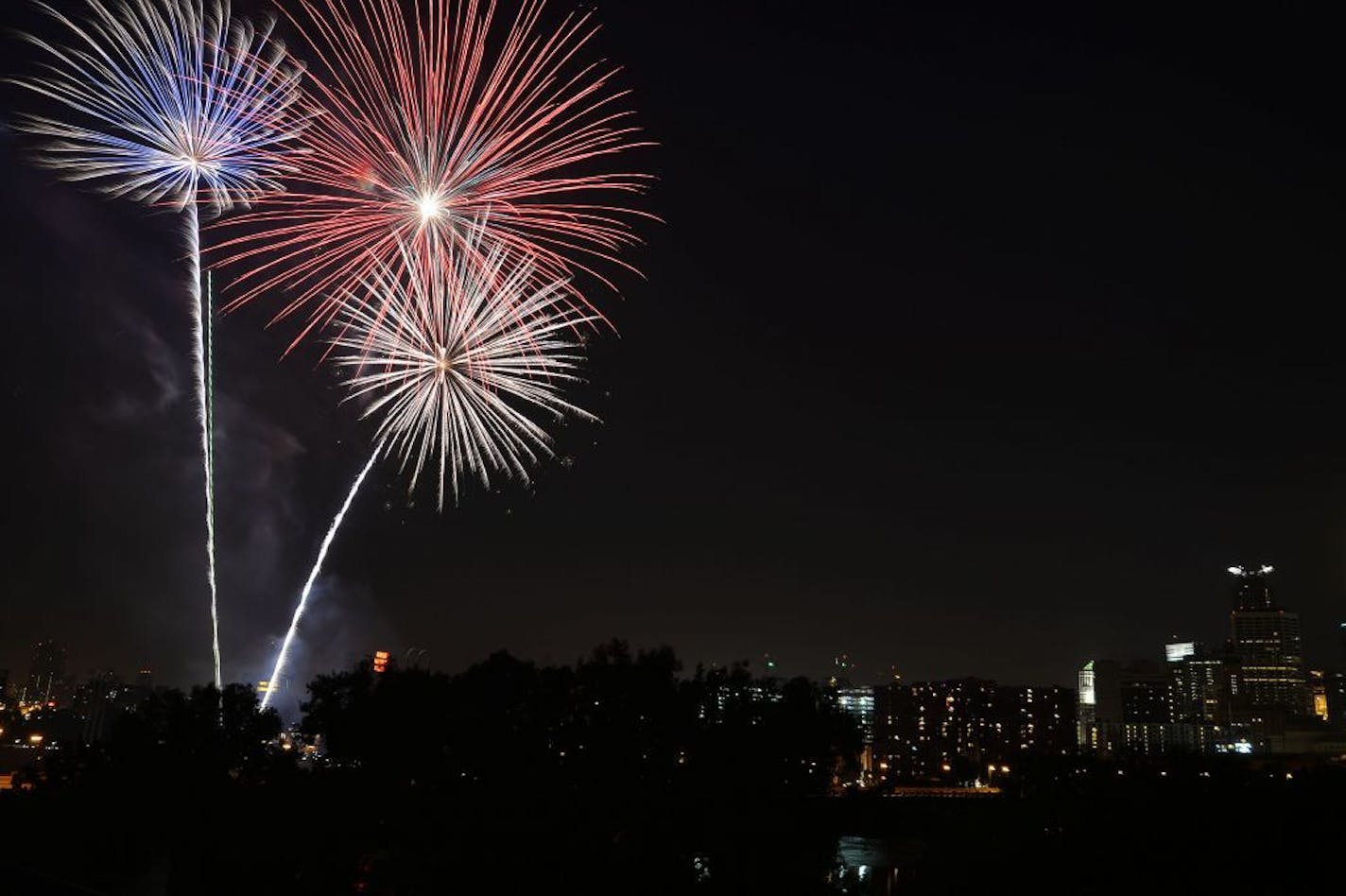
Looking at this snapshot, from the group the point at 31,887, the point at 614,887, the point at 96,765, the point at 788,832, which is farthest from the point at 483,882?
the point at 96,765

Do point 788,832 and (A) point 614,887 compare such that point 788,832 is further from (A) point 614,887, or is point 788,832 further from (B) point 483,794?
(B) point 483,794

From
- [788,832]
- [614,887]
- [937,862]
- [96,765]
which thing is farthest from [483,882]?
[96,765]

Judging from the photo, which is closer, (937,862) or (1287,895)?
(1287,895)

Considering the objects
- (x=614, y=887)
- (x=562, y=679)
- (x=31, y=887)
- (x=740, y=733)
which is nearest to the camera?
(x=31, y=887)

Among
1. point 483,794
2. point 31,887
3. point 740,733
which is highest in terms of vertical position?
point 740,733

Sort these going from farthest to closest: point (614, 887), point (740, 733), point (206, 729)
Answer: point (206, 729) → point (740, 733) → point (614, 887)

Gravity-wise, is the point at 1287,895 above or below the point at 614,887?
above
